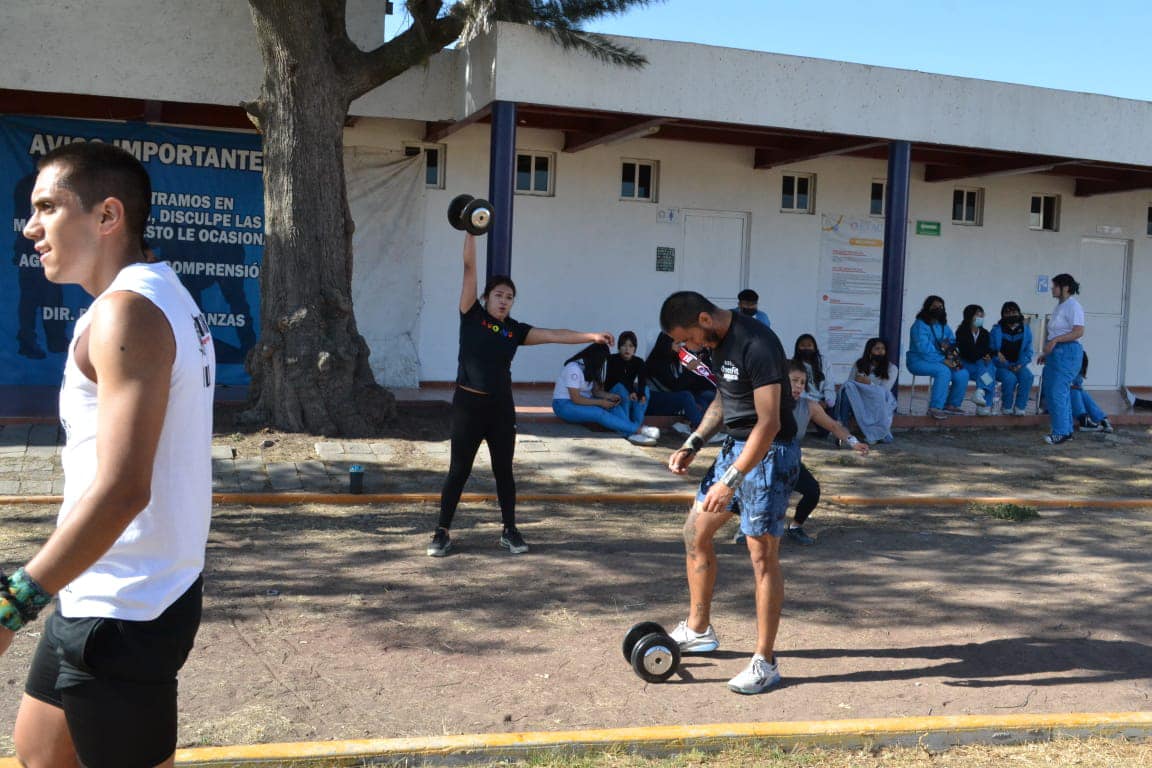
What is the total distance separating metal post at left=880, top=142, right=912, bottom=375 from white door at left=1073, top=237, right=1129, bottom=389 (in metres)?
6.32

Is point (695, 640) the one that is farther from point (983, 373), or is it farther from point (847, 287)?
point (847, 287)

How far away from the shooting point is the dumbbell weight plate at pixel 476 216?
6914mm

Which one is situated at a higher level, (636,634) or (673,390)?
(673,390)

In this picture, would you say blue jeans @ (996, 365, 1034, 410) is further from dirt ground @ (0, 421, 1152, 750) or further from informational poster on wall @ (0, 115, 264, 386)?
informational poster on wall @ (0, 115, 264, 386)

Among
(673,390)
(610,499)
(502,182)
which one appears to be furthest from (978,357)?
(610,499)

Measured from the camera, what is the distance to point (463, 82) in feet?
41.8

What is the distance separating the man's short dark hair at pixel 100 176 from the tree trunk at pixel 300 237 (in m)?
8.18

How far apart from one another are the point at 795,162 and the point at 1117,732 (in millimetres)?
11866

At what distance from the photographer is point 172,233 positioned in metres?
13.6

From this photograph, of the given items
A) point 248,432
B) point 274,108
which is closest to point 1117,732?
point 248,432

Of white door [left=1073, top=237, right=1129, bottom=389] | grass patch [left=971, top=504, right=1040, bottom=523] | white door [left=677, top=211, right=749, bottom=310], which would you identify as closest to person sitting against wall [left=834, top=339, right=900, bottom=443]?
grass patch [left=971, top=504, right=1040, bottom=523]

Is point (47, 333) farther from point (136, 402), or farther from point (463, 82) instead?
point (136, 402)

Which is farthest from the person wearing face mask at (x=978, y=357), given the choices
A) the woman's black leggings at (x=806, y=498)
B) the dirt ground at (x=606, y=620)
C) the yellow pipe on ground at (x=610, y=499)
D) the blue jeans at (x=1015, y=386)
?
the woman's black leggings at (x=806, y=498)

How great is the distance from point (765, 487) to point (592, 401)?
6467 millimetres
